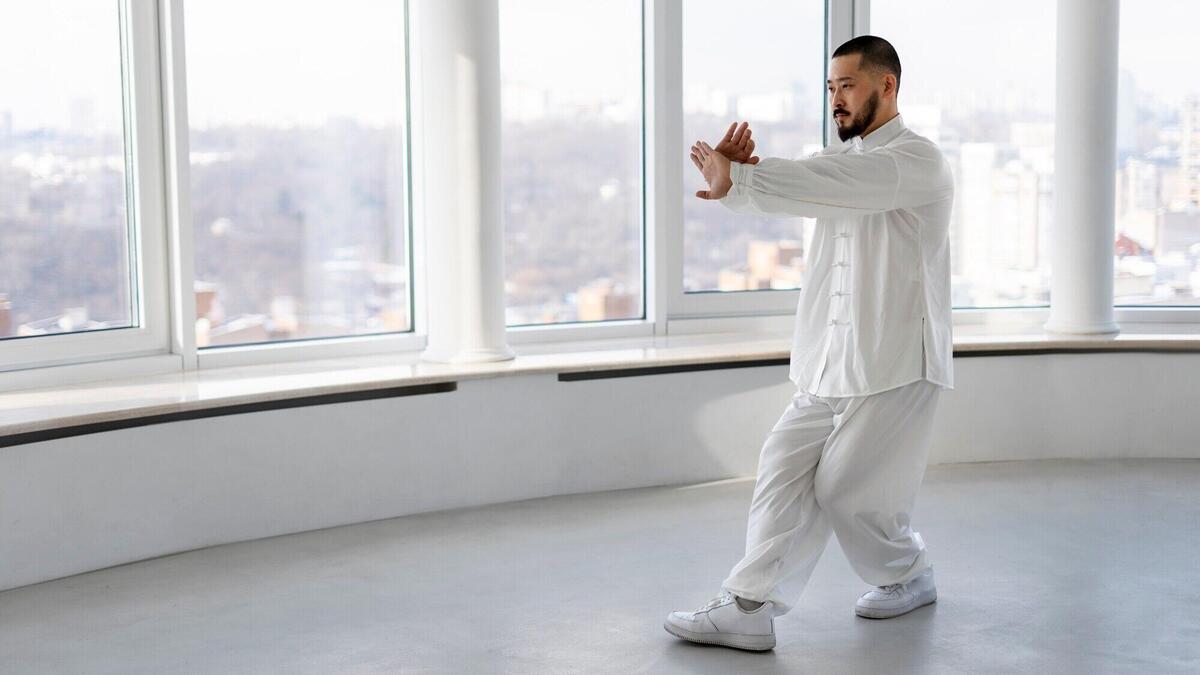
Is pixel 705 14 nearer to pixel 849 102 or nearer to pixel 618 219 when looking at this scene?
pixel 618 219

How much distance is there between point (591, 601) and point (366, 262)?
2056 mm

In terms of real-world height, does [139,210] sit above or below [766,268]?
above

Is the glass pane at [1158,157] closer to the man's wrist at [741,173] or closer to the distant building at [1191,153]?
the distant building at [1191,153]

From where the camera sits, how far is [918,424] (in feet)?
11.2

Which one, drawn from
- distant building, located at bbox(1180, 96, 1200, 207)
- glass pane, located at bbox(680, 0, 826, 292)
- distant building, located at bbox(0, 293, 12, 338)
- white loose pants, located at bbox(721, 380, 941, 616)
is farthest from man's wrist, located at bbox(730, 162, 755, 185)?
distant building, located at bbox(1180, 96, 1200, 207)

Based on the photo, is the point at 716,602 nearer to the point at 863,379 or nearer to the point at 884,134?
the point at 863,379

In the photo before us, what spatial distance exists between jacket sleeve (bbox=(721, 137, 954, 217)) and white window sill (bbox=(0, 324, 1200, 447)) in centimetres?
180

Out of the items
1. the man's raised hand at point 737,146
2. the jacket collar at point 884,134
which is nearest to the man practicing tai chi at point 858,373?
the jacket collar at point 884,134

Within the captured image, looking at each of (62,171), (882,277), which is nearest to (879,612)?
(882,277)

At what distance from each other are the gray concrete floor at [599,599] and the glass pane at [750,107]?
1383 millimetres

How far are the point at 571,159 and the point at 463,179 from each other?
864 mm

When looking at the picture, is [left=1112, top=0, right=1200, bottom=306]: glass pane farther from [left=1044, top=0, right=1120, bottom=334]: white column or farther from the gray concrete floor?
the gray concrete floor

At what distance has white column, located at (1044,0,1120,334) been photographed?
18.5 ft

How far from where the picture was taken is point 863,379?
334cm
